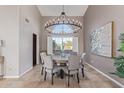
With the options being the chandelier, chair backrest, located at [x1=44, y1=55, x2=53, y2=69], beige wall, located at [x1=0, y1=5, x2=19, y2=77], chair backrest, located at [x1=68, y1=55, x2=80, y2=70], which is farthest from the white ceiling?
chair backrest, located at [x1=68, y1=55, x2=80, y2=70]

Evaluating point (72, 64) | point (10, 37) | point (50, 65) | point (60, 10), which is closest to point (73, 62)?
point (72, 64)

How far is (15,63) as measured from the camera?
6168mm

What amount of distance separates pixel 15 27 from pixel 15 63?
130cm

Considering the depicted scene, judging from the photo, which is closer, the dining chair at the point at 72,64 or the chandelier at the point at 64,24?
the dining chair at the point at 72,64

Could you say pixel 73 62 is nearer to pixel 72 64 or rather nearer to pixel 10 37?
pixel 72 64

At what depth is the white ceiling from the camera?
33.9 ft

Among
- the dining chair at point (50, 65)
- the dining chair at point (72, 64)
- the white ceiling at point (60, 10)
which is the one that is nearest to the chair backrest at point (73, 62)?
the dining chair at point (72, 64)

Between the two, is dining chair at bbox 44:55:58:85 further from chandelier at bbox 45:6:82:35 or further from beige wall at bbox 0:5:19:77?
chandelier at bbox 45:6:82:35

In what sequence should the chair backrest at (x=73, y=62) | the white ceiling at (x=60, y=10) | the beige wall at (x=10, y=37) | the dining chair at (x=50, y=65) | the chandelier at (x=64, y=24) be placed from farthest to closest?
the white ceiling at (x=60, y=10) < the chandelier at (x=64, y=24) < the beige wall at (x=10, y=37) < the dining chair at (x=50, y=65) < the chair backrest at (x=73, y=62)

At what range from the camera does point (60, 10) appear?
10969 mm

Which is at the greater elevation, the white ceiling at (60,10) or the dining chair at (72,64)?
the white ceiling at (60,10)

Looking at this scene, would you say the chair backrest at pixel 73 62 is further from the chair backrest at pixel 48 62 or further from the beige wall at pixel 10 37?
the beige wall at pixel 10 37

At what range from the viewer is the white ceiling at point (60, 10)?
10.3 meters

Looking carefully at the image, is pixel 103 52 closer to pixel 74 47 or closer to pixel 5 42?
pixel 5 42
